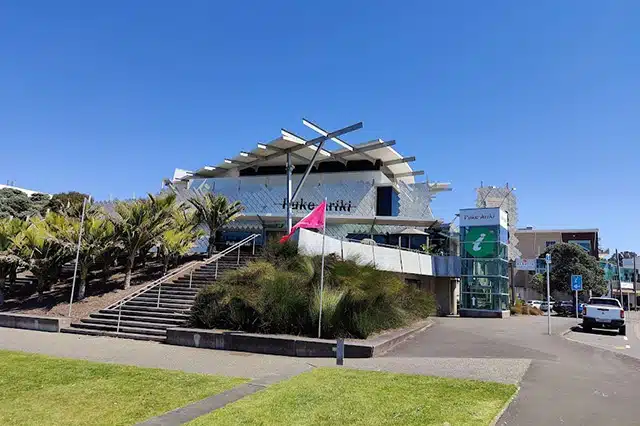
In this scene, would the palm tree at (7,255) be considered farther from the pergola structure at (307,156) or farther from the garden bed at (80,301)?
the pergola structure at (307,156)

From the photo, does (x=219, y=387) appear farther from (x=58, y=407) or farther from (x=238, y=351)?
(x=238, y=351)

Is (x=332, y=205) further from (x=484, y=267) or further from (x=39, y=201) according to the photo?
(x=39, y=201)

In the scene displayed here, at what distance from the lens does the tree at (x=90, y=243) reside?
17891 millimetres

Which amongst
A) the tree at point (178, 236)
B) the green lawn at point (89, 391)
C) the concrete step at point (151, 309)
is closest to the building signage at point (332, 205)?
the tree at point (178, 236)

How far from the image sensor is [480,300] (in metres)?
28.3

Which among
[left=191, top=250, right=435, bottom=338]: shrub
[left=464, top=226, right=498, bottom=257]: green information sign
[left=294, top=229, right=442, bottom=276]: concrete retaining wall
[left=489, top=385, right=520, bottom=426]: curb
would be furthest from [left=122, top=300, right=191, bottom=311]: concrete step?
[left=464, top=226, right=498, bottom=257]: green information sign

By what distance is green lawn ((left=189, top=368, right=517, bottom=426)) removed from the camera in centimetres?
559

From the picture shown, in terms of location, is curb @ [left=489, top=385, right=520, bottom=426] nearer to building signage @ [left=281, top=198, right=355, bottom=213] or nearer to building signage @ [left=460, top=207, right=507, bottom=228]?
building signage @ [left=460, top=207, right=507, bottom=228]

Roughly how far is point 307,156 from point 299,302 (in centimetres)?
2927

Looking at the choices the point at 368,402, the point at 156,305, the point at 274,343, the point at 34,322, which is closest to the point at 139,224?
the point at 156,305

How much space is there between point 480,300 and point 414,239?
8887 mm

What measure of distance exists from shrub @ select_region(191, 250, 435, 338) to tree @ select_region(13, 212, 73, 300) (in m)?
8.19

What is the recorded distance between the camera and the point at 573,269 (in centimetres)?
4931

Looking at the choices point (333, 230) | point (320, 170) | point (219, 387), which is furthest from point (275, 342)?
point (320, 170)
